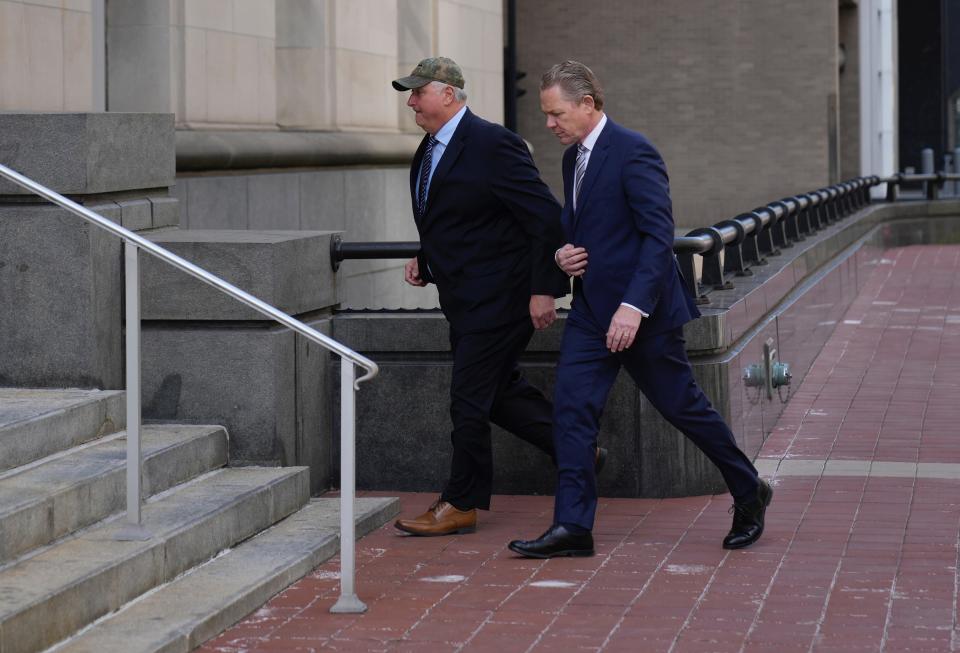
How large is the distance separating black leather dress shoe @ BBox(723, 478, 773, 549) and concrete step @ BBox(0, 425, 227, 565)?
2.24 metres

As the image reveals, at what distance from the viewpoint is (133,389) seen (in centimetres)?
587

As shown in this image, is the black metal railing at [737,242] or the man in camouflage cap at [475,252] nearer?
the man in camouflage cap at [475,252]

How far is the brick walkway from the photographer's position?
5.54 metres

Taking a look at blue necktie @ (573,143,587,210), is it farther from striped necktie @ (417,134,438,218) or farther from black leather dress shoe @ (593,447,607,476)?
black leather dress shoe @ (593,447,607,476)

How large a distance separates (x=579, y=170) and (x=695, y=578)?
1689 mm

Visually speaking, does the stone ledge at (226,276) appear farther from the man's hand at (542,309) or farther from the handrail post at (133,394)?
the handrail post at (133,394)

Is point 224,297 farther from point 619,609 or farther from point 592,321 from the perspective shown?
point 619,609

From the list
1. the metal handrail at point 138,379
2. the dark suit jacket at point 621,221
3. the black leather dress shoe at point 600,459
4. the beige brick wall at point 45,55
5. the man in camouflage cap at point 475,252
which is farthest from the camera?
the beige brick wall at point 45,55

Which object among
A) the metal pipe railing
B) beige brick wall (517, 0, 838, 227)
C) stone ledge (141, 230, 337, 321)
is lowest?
stone ledge (141, 230, 337, 321)

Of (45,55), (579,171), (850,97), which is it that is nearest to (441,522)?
(579,171)

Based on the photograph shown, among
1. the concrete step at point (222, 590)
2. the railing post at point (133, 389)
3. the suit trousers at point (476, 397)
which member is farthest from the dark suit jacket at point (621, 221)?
the railing post at point (133, 389)

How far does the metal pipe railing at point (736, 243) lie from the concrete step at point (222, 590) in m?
1.39

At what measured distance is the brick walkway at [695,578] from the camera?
5543 millimetres

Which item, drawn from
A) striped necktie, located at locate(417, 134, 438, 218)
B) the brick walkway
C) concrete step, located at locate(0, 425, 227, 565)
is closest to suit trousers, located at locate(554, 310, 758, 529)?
the brick walkway
